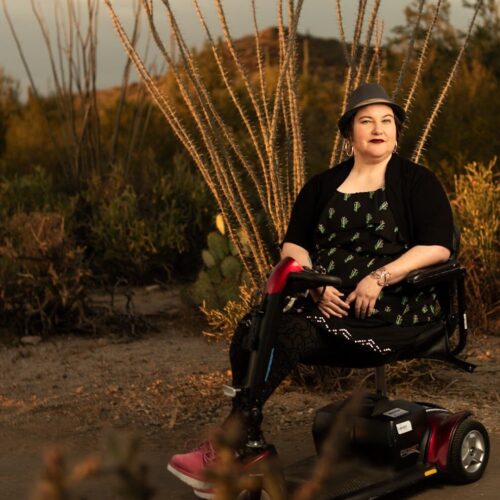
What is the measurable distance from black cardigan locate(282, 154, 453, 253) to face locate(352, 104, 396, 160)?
0.08 meters

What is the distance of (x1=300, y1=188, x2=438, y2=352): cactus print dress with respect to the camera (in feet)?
11.8

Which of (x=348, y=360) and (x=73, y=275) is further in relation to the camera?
(x=73, y=275)

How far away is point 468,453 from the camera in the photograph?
12.4 ft

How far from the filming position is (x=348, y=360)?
3.63 metres

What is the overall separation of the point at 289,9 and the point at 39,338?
287 cm

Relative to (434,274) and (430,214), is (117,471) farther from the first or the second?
(430,214)

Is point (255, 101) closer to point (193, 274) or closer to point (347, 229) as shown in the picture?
point (347, 229)

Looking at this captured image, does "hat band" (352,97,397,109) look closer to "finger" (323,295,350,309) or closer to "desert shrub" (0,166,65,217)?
"finger" (323,295,350,309)

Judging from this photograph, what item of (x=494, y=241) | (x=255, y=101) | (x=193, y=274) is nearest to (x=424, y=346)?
(x=255, y=101)

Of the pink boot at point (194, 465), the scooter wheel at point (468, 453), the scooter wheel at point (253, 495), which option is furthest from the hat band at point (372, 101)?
the scooter wheel at point (253, 495)

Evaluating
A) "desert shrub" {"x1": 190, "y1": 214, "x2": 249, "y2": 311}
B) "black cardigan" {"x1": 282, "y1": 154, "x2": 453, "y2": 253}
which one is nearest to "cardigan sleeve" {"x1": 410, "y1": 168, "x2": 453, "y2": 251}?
"black cardigan" {"x1": 282, "y1": 154, "x2": 453, "y2": 253}

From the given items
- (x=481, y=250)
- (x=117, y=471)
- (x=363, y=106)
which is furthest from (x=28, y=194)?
(x=117, y=471)

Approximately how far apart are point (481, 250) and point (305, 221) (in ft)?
9.19

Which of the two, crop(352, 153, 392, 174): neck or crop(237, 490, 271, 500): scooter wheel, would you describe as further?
crop(352, 153, 392, 174): neck
